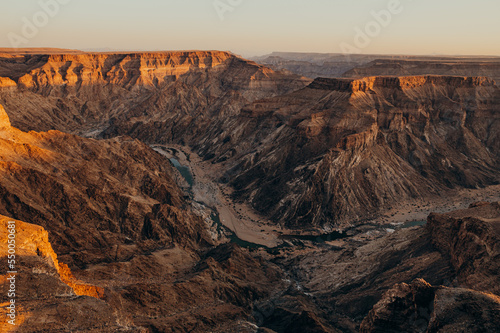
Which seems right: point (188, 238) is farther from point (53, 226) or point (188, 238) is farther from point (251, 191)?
point (251, 191)

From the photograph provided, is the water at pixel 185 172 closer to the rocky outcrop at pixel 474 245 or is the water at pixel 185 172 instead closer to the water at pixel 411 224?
the water at pixel 411 224

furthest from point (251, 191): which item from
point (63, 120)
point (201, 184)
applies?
point (63, 120)

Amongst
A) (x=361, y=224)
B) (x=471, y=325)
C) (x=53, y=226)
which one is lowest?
(x=361, y=224)

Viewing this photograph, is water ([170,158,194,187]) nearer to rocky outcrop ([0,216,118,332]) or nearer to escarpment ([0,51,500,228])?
escarpment ([0,51,500,228])

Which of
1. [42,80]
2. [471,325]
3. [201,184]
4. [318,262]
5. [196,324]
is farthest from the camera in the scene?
[42,80]

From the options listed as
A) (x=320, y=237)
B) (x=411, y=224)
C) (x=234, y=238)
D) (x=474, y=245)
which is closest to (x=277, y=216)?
(x=320, y=237)

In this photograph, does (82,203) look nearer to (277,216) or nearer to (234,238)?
(234,238)

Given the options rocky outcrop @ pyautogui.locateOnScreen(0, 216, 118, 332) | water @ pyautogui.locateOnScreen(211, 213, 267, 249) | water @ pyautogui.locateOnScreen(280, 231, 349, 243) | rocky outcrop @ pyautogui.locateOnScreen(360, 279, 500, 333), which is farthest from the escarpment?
rocky outcrop @ pyautogui.locateOnScreen(0, 216, 118, 332)

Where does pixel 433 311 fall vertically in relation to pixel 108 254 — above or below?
above
